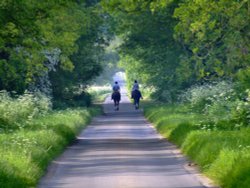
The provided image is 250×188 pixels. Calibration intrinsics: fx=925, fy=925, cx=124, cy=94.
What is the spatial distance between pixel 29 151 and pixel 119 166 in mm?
2166

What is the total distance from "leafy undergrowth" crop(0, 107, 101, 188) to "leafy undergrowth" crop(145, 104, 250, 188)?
3615 millimetres

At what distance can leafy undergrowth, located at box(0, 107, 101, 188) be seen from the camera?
17.6m

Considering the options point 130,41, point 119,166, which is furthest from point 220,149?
point 130,41

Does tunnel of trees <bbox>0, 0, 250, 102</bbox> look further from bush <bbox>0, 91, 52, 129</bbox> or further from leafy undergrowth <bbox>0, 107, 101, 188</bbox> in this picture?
leafy undergrowth <bbox>0, 107, 101, 188</bbox>

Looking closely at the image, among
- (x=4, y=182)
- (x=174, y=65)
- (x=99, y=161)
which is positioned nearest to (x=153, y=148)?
(x=99, y=161)

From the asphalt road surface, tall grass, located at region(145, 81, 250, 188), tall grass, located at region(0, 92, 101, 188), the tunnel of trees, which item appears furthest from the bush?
tall grass, located at region(145, 81, 250, 188)

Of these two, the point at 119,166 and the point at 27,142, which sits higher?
the point at 27,142

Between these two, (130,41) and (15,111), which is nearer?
(15,111)

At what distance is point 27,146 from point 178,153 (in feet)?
16.9

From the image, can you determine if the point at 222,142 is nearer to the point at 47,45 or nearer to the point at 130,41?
the point at 47,45

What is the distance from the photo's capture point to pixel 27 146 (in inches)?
893

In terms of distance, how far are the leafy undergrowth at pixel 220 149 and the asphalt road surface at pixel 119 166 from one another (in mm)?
431

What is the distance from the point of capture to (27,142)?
22.9 meters

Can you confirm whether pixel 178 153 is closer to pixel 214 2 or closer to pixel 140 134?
pixel 214 2
